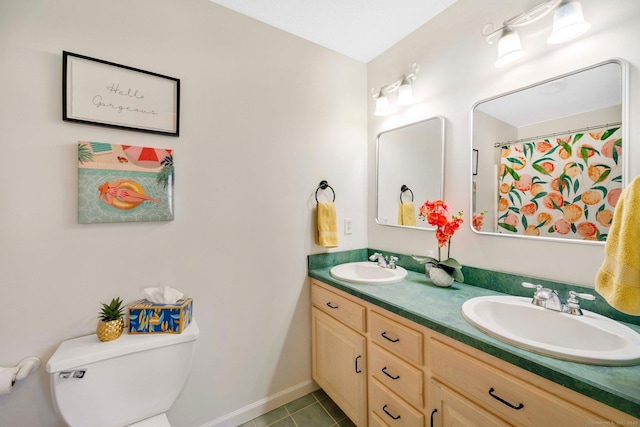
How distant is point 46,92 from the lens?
1.08m

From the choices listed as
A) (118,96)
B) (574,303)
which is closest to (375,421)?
(574,303)

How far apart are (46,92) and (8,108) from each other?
0.14 m

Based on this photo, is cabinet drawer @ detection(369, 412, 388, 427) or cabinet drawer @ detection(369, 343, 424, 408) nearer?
cabinet drawer @ detection(369, 343, 424, 408)

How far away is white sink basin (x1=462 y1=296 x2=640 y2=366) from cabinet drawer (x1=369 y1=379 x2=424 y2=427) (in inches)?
20.1

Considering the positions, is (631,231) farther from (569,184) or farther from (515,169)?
(515,169)

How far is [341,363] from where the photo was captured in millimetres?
1526

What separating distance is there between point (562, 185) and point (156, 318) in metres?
1.87

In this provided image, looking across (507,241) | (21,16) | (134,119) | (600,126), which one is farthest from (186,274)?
(600,126)

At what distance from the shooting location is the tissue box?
44.9 inches

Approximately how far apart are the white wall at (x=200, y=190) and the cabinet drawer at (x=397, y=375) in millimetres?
626

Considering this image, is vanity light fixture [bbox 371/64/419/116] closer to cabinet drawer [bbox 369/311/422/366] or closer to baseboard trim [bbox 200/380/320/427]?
cabinet drawer [bbox 369/311/422/366]

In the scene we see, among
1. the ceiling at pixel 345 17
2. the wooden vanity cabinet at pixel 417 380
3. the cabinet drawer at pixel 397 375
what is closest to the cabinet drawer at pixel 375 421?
the wooden vanity cabinet at pixel 417 380

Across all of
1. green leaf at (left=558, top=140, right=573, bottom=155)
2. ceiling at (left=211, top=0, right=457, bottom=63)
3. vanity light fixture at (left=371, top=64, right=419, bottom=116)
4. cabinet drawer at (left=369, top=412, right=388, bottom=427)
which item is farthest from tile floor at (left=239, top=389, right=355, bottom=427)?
ceiling at (left=211, top=0, right=457, bottom=63)

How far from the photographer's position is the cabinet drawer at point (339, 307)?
1389mm
